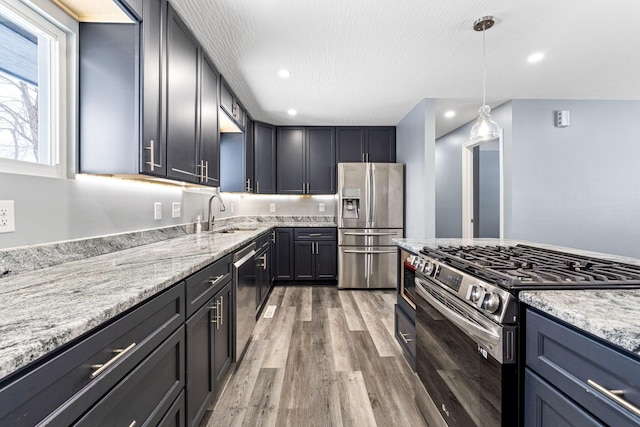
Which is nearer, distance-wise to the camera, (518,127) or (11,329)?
(11,329)

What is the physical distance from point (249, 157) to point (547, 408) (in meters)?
3.80

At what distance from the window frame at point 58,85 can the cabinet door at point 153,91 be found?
→ 33 cm

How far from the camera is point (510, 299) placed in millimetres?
909

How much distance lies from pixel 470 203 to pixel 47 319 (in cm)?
479

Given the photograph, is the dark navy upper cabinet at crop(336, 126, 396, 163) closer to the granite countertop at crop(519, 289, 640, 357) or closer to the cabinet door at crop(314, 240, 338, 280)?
the cabinet door at crop(314, 240, 338, 280)

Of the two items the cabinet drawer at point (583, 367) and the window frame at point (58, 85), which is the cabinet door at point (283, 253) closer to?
Result: the window frame at point (58, 85)

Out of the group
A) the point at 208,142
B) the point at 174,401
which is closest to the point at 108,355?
the point at 174,401

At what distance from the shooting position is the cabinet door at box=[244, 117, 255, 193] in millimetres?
3844

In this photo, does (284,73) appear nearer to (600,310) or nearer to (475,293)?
(475,293)

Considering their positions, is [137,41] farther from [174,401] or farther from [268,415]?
[268,415]

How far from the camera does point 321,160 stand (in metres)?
4.55

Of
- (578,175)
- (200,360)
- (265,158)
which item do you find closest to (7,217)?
(200,360)

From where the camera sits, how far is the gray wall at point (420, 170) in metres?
3.42

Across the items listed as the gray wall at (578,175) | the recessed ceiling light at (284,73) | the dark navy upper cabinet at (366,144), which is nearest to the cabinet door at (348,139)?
the dark navy upper cabinet at (366,144)
